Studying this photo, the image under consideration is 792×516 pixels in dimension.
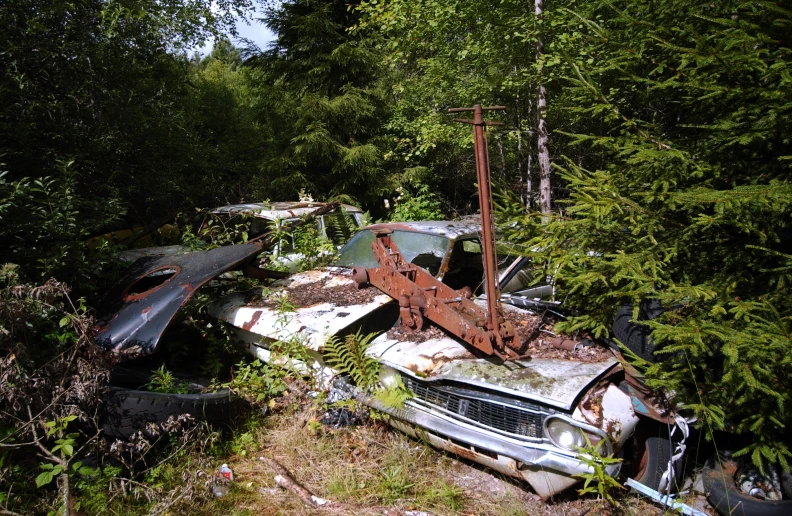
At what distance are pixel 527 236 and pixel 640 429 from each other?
1.67 meters

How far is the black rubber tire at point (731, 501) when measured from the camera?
2486mm

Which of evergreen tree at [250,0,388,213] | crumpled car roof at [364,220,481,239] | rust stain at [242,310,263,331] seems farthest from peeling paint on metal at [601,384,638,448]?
evergreen tree at [250,0,388,213]

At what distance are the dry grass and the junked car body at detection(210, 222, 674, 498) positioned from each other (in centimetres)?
19

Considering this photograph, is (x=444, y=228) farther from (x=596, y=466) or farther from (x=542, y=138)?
(x=542, y=138)

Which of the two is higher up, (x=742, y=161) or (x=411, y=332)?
(x=742, y=161)

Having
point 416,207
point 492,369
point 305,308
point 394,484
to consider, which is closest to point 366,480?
point 394,484

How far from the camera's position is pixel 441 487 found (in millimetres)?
2947

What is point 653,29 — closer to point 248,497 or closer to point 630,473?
point 630,473

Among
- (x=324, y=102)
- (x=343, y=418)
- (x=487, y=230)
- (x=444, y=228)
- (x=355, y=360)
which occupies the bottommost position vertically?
(x=343, y=418)

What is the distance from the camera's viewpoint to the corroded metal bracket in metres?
3.16

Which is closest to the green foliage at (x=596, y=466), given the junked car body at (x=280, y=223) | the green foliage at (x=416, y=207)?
the junked car body at (x=280, y=223)

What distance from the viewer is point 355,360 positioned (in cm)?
346

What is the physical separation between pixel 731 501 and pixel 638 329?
1.05m

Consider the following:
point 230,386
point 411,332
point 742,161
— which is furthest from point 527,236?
point 230,386
